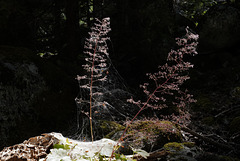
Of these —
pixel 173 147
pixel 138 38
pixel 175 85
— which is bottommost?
pixel 173 147

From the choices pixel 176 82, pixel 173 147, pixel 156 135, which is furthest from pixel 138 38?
pixel 176 82

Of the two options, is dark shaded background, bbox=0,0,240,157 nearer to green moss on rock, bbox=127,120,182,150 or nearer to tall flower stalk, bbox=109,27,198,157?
tall flower stalk, bbox=109,27,198,157

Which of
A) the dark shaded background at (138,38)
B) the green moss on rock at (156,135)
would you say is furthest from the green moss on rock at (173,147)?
the dark shaded background at (138,38)

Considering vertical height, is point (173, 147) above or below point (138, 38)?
below

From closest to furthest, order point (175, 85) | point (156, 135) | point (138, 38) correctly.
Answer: point (175, 85) < point (156, 135) < point (138, 38)

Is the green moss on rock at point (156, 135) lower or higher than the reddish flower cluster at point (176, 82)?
lower

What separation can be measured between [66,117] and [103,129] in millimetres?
1106

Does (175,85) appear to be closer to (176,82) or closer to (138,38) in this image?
(176,82)

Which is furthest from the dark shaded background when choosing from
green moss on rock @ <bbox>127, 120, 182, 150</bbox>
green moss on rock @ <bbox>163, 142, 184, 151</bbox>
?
green moss on rock @ <bbox>163, 142, 184, 151</bbox>

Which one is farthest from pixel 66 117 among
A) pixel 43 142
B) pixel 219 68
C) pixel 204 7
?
pixel 204 7

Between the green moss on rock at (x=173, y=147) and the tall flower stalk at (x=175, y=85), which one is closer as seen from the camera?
the tall flower stalk at (x=175, y=85)

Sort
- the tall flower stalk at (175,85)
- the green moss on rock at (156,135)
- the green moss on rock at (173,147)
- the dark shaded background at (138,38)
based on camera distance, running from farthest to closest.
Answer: the dark shaded background at (138,38) → the green moss on rock at (156,135) → the green moss on rock at (173,147) → the tall flower stalk at (175,85)

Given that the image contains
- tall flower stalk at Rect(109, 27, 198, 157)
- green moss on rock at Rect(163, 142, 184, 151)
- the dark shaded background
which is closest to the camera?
tall flower stalk at Rect(109, 27, 198, 157)

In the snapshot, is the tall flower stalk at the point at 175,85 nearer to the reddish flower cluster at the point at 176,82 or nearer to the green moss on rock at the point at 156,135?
the reddish flower cluster at the point at 176,82
